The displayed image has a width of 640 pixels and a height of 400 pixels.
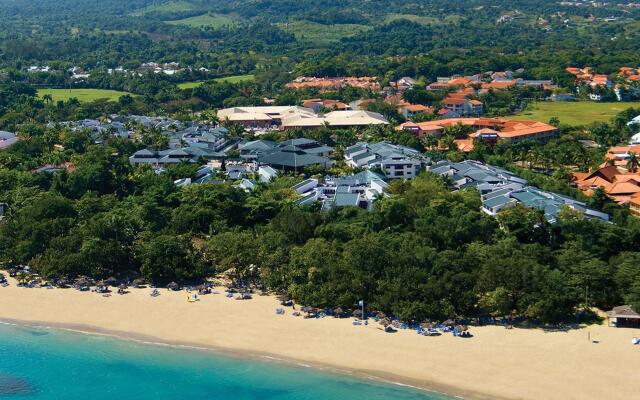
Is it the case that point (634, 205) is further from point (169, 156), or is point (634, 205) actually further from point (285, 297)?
point (169, 156)

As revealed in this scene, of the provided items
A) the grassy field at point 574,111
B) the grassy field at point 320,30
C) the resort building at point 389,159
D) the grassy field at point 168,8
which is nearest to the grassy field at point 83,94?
the resort building at point 389,159

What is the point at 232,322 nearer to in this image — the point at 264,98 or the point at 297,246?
the point at 297,246

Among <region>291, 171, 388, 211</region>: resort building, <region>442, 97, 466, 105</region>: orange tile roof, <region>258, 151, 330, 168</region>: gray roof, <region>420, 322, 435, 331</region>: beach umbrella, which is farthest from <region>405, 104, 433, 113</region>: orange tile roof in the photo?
<region>420, 322, 435, 331</region>: beach umbrella

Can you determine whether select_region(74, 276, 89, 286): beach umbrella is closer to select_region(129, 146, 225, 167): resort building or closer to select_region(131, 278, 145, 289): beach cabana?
select_region(131, 278, 145, 289): beach cabana

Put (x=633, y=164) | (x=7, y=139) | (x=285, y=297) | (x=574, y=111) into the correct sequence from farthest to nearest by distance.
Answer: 1. (x=574, y=111)
2. (x=7, y=139)
3. (x=633, y=164)
4. (x=285, y=297)

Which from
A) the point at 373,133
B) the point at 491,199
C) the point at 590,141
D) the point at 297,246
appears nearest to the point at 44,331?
the point at 297,246

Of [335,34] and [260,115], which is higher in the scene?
[260,115]

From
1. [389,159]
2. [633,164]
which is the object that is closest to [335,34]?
[389,159]
